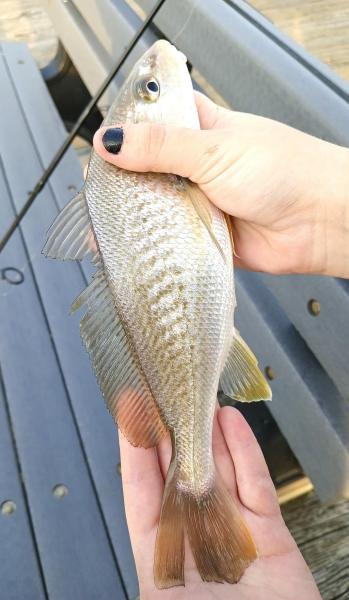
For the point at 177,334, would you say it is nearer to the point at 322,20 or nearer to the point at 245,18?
the point at 245,18

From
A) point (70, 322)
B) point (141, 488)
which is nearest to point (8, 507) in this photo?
point (141, 488)

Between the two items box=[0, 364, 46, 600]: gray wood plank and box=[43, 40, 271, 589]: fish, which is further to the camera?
box=[0, 364, 46, 600]: gray wood plank

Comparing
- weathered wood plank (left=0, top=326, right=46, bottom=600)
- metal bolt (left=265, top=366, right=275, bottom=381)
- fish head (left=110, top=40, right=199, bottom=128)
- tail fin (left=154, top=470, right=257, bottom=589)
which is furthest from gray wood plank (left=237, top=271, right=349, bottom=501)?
weathered wood plank (left=0, top=326, right=46, bottom=600)

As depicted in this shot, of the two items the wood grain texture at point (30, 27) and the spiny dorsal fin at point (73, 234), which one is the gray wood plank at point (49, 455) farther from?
the wood grain texture at point (30, 27)

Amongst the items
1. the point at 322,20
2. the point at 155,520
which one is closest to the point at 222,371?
the point at 155,520

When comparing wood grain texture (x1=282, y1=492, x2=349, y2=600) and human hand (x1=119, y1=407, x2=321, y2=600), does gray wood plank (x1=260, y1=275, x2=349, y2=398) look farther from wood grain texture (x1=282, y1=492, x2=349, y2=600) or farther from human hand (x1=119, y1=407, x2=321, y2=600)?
wood grain texture (x1=282, y1=492, x2=349, y2=600)

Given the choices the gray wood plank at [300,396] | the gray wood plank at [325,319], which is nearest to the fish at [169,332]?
the gray wood plank at [325,319]
